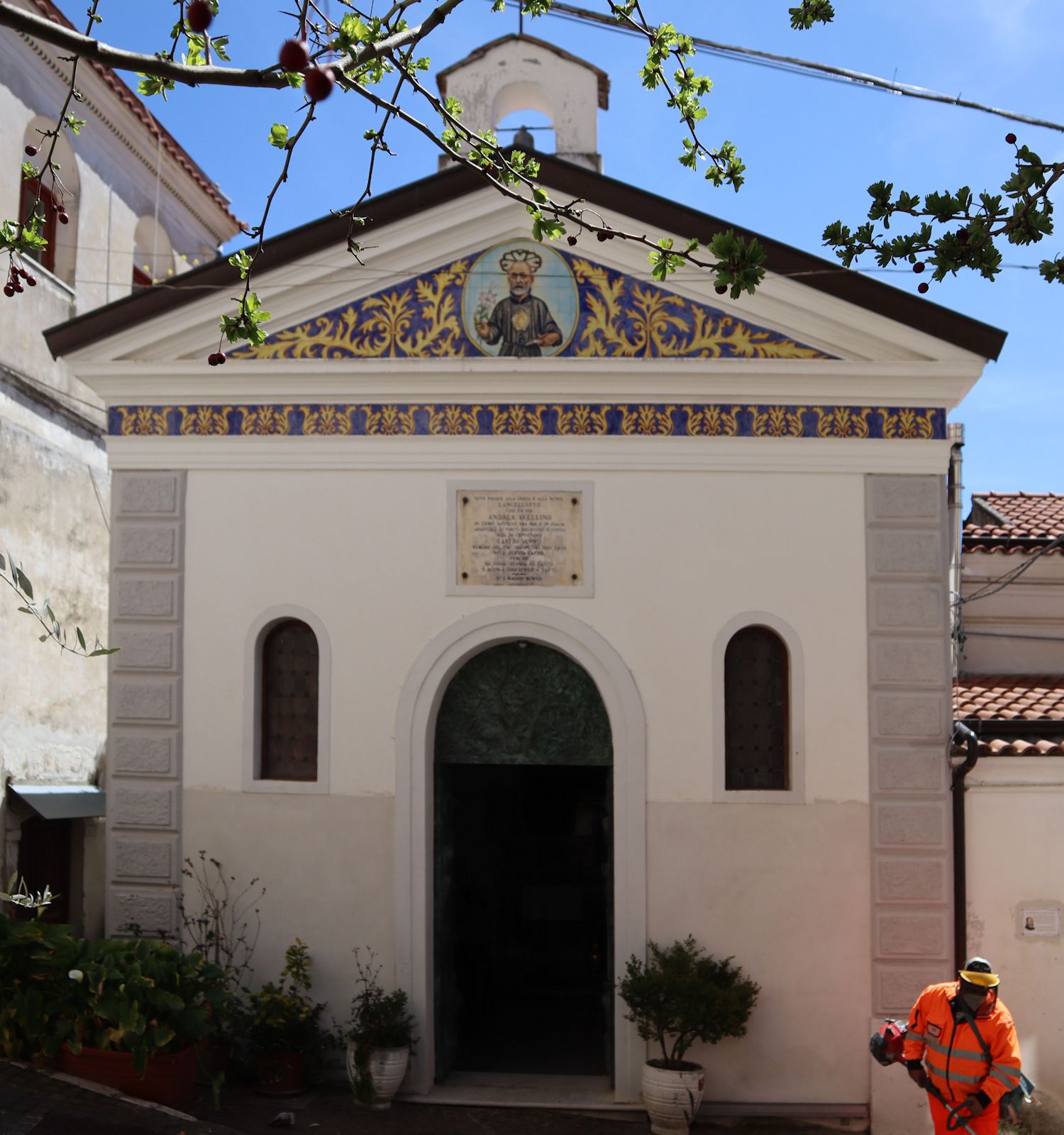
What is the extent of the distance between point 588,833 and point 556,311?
6.07 metres

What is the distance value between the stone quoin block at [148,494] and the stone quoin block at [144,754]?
1.65m

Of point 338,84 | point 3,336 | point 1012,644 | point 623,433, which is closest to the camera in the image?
point 338,84

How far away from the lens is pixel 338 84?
4.70 meters

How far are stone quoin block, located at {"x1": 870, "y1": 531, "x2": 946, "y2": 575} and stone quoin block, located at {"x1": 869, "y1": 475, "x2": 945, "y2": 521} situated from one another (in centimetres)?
13

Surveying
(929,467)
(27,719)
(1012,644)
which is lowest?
(27,719)

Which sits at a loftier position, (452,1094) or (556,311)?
(556,311)

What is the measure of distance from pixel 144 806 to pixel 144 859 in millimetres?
384

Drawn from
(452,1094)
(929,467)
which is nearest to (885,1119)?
(452,1094)

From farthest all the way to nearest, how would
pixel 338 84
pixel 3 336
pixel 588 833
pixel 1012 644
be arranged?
pixel 588 833, pixel 1012 644, pixel 3 336, pixel 338 84

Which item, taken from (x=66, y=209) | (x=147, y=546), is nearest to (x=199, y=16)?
(x=147, y=546)

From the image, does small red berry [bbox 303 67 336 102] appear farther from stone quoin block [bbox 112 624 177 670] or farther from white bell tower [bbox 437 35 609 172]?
white bell tower [bbox 437 35 609 172]

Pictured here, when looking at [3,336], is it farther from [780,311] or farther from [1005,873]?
[1005,873]

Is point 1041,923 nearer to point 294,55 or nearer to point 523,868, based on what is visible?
point 523,868

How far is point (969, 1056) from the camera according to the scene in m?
7.29
